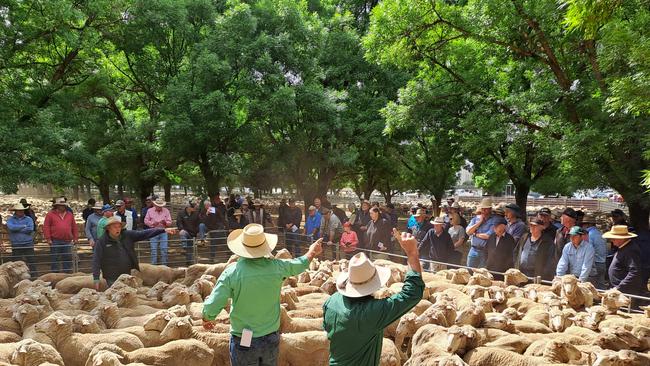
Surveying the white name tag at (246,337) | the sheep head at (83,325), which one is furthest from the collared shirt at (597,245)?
the sheep head at (83,325)

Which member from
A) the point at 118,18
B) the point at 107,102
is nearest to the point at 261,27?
the point at 118,18

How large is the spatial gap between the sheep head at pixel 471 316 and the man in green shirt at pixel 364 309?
2.50 metres

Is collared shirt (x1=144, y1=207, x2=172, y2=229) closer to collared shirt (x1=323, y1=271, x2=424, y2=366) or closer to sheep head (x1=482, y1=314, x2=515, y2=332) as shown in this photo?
sheep head (x1=482, y1=314, x2=515, y2=332)

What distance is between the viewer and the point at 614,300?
230 inches

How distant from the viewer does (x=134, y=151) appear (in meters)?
18.3

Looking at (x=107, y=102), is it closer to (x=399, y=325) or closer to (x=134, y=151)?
(x=134, y=151)

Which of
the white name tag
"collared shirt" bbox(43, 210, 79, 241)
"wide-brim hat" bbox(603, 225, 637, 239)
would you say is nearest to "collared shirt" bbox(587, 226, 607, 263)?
"wide-brim hat" bbox(603, 225, 637, 239)

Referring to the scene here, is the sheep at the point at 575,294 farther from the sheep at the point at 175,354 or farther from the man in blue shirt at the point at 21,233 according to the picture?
the man in blue shirt at the point at 21,233

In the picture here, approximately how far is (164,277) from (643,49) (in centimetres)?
842

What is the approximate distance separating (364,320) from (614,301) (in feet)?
14.4

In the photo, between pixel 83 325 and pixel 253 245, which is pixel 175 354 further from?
pixel 253 245

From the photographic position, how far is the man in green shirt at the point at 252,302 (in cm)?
387

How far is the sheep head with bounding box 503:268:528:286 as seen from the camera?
7301 millimetres

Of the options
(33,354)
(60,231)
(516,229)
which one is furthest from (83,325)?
(516,229)
